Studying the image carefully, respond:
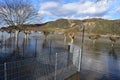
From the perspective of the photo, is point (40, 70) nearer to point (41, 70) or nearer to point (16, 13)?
point (41, 70)

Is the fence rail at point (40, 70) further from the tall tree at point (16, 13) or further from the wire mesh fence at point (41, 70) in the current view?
the tall tree at point (16, 13)

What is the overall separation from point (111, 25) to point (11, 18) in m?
69.5

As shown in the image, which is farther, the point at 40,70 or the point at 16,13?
the point at 16,13

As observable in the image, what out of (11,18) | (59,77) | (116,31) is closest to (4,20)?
(11,18)

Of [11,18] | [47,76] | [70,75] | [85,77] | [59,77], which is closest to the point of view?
[47,76]

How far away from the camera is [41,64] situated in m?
9.78

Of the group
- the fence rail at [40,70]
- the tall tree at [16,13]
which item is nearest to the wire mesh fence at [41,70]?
the fence rail at [40,70]

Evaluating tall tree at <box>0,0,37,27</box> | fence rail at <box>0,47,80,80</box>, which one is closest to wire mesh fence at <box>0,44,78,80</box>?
fence rail at <box>0,47,80,80</box>

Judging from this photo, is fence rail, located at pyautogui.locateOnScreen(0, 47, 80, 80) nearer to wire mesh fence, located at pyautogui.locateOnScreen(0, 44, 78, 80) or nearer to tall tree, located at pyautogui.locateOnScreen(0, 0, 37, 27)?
wire mesh fence, located at pyautogui.locateOnScreen(0, 44, 78, 80)

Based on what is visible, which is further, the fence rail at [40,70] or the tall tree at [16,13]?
the tall tree at [16,13]

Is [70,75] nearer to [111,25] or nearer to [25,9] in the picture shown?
[25,9]

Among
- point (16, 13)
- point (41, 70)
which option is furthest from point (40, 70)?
point (16, 13)

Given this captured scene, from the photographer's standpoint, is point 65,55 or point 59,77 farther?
point 65,55

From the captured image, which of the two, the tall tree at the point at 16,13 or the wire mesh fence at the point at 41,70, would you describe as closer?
the wire mesh fence at the point at 41,70
